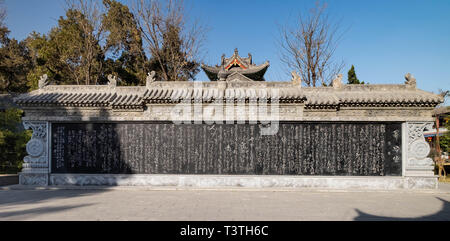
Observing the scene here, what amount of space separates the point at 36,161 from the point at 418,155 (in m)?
11.7

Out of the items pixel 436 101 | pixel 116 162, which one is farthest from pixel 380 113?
pixel 116 162

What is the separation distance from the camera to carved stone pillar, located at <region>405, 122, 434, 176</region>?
7.71 meters

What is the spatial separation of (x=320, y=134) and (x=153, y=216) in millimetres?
5428

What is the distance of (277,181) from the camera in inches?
308

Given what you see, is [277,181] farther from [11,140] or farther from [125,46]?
[125,46]

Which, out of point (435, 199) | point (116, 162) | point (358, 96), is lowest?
point (435, 199)

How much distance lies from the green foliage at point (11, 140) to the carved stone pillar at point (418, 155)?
13.3 m

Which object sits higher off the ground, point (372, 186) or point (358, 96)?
point (358, 96)

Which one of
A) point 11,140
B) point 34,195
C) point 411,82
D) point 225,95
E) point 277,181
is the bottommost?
point 34,195

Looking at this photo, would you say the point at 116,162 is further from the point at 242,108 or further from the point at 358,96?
the point at 358,96

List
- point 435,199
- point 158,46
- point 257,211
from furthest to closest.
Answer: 1. point 158,46
2. point 435,199
3. point 257,211

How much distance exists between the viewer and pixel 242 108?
7.96 m

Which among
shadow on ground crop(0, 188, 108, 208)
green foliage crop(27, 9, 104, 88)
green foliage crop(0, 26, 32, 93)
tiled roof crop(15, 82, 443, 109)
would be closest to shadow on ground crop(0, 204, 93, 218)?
shadow on ground crop(0, 188, 108, 208)

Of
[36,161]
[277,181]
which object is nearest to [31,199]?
[36,161]
